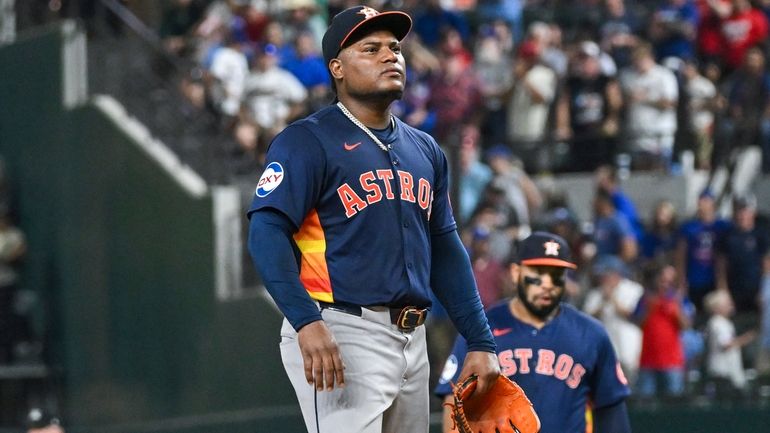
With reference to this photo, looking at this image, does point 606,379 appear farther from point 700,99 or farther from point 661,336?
point 700,99

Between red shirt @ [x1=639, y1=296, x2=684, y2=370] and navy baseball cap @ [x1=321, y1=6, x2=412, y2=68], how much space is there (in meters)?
7.05

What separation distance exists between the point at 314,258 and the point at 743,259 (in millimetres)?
8564

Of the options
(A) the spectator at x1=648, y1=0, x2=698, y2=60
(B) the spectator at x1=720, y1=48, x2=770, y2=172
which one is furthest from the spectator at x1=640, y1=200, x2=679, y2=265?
(A) the spectator at x1=648, y1=0, x2=698, y2=60

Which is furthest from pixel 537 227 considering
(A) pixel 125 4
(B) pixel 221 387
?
(A) pixel 125 4

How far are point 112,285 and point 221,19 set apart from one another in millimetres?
3403

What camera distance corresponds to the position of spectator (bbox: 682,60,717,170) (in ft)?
48.5

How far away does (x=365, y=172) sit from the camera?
16.2 ft

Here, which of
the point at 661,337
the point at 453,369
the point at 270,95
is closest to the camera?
the point at 453,369

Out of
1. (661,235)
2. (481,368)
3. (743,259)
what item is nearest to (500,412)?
(481,368)

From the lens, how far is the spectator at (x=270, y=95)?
13.7 meters

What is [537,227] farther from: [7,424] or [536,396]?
[536,396]

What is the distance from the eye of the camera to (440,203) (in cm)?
529

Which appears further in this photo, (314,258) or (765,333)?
(765,333)

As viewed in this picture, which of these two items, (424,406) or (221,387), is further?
(221,387)
